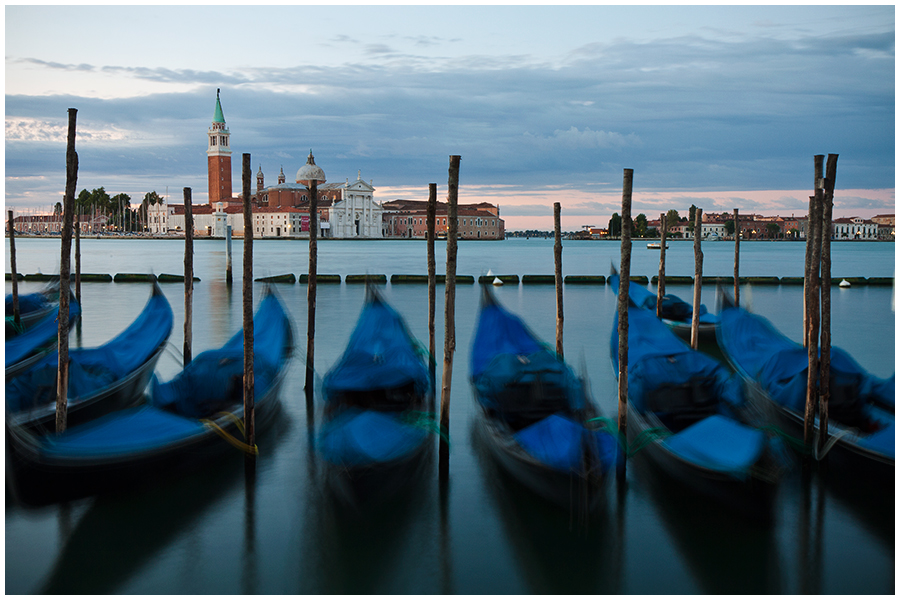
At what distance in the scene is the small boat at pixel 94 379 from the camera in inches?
172

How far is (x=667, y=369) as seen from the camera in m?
4.71

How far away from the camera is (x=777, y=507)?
12.5ft

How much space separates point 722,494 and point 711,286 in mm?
15241

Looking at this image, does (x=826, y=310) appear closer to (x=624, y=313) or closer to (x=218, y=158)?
(x=624, y=313)

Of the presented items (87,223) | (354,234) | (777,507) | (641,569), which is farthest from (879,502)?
(87,223)

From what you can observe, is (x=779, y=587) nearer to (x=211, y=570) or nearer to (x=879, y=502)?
(x=879, y=502)

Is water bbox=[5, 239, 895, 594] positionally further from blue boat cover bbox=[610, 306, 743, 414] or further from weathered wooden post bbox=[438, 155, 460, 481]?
blue boat cover bbox=[610, 306, 743, 414]

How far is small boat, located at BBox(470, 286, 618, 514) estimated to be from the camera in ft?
11.4

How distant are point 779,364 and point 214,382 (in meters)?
4.12

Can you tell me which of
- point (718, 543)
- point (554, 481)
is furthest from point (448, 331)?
point (718, 543)

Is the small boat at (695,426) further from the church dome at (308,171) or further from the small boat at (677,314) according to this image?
the church dome at (308,171)

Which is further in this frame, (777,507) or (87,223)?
(87,223)

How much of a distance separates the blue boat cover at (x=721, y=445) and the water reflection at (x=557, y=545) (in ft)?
1.88

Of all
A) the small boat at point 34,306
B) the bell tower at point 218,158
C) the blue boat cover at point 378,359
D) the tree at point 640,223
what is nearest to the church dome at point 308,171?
the bell tower at point 218,158
